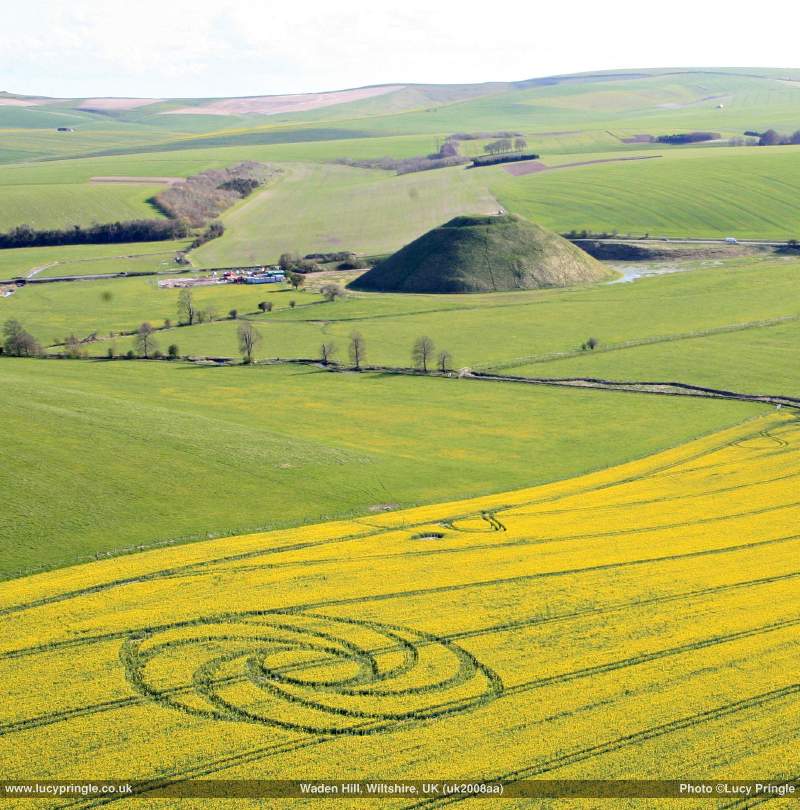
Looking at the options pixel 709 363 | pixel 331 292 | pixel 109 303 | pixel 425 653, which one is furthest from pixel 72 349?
pixel 425 653

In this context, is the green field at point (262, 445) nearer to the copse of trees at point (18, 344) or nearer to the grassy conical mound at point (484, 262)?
the copse of trees at point (18, 344)

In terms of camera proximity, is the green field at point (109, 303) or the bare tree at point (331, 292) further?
the bare tree at point (331, 292)

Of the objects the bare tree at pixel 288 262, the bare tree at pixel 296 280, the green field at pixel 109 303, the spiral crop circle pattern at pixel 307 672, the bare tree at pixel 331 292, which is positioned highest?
the bare tree at pixel 288 262

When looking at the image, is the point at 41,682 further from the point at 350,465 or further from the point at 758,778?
the point at 350,465

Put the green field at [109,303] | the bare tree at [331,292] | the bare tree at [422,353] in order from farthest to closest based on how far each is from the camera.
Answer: the bare tree at [331,292], the green field at [109,303], the bare tree at [422,353]

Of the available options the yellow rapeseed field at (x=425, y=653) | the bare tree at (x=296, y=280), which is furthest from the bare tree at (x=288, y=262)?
the yellow rapeseed field at (x=425, y=653)

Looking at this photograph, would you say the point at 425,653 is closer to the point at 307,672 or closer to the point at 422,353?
the point at 307,672
